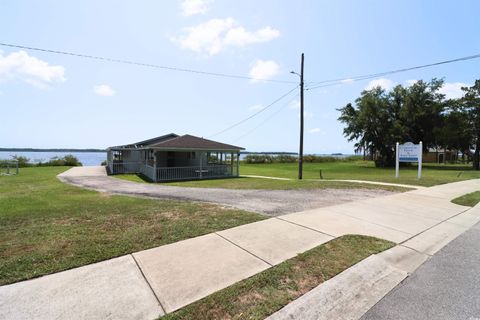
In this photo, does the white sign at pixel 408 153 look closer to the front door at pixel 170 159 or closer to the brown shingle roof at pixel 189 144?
the brown shingle roof at pixel 189 144

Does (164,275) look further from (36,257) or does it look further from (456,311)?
(456,311)

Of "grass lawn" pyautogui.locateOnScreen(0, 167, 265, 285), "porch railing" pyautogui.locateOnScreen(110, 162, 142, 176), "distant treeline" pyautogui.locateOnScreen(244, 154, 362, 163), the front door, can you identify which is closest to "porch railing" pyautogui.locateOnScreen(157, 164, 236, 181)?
the front door

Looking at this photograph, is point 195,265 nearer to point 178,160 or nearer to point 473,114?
point 178,160

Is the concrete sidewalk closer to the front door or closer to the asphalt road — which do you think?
the asphalt road

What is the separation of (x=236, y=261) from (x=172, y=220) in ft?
8.13

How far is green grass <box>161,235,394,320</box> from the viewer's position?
243 centimetres

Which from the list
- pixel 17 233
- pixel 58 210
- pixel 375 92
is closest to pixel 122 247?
pixel 17 233

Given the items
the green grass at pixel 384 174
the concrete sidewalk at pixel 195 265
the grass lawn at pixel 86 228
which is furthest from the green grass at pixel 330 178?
the grass lawn at pixel 86 228

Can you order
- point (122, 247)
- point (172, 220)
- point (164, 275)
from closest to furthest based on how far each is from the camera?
point (164, 275), point (122, 247), point (172, 220)

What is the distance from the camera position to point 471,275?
132 inches

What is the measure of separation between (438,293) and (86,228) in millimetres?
5735

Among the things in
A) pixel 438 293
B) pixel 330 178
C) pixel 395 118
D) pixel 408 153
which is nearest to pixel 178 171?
pixel 330 178

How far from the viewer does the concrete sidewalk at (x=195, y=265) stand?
2.52 metres

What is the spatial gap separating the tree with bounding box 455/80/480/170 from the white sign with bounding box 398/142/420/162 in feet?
76.0
